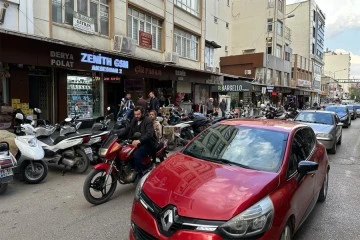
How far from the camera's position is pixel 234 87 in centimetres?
2898

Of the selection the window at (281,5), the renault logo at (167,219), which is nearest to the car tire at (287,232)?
the renault logo at (167,219)

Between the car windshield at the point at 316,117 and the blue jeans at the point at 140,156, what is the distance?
8330 millimetres

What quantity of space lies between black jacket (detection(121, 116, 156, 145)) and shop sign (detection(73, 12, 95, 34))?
962cm

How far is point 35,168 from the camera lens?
7.35 m

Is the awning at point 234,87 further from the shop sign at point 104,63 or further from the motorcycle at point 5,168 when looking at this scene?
the motorcycle at point 5,168

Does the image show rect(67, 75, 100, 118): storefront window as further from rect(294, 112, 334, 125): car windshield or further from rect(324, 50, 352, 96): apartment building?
rect(324, 50, 352, 96): apartment building

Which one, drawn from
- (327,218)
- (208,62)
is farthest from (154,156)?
(208,62)

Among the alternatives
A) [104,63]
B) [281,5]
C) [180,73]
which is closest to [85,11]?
[104,63]

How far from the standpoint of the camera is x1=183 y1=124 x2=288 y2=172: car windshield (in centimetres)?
433

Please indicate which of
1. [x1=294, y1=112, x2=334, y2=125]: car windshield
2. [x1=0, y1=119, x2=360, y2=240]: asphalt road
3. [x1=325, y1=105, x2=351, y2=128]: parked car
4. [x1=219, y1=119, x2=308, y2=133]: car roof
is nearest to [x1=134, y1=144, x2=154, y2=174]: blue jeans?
[x1=0, y1=119, x2=360, y2=240]: asphalt road

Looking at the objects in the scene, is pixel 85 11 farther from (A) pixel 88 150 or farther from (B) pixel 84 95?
(A) pixel 88 150

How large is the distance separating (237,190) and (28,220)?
3.38m

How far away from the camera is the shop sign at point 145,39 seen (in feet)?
63.6

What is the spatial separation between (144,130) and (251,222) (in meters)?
3.76
